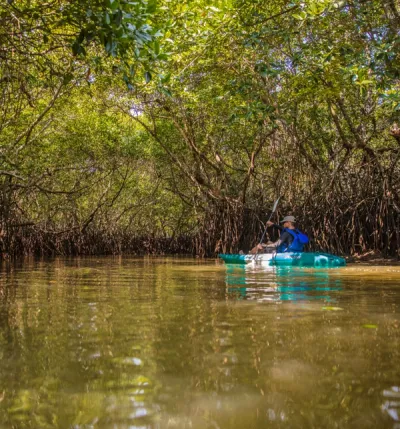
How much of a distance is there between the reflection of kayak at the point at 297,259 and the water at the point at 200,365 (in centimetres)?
408

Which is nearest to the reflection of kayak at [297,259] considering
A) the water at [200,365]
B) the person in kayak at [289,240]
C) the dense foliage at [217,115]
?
the person in kayak at [289,240]

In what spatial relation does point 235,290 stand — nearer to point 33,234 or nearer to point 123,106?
point 123,106

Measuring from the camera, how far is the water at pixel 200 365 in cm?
107

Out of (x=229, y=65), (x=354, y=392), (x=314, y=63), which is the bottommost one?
(x=354, y=392)

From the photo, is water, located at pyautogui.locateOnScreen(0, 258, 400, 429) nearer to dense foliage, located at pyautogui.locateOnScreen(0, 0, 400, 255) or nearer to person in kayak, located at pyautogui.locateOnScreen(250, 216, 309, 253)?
dense foliage, located at pyautogui.locateOnScreen(0, 0, 400, 255)

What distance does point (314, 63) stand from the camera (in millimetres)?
6418

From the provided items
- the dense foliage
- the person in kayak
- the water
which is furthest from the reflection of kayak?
the water

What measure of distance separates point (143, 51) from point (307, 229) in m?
7.28

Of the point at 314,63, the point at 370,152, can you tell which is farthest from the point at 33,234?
the point at 314,63

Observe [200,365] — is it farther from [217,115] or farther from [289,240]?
[217,115]

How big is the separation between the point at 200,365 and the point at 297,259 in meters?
5.79

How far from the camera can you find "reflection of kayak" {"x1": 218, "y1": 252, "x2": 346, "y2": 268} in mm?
6809

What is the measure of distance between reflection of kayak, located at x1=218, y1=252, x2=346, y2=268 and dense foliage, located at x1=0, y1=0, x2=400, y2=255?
1860mm

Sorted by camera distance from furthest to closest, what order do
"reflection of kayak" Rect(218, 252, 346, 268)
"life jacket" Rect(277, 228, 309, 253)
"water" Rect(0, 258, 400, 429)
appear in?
"life jacket" Rect(277, 228, 309, 253), "reflection of kayak" Rect(218, 252, 346, 268), "water" Rect(0, 258, 400, 429)
